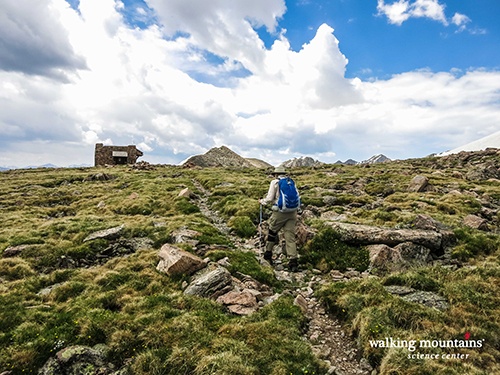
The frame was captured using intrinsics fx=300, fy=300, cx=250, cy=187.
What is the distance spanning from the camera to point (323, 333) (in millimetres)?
9164

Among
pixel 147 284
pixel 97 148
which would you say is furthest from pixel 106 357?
pixel 97 148

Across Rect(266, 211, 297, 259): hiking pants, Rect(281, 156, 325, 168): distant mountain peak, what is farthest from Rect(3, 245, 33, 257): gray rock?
Rect(281, 156, 325, 168): distant mountain peak

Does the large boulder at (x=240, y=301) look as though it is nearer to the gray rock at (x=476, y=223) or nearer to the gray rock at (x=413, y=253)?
the gray rock at (x=413, y=253)

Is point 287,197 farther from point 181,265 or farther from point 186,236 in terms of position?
point 186,236

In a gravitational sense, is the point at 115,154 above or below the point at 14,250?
above

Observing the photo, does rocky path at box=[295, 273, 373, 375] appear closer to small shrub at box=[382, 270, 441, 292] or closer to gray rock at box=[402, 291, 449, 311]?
gray rock at box=[402, 291, 449, 311]

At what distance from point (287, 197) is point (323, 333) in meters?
6.13

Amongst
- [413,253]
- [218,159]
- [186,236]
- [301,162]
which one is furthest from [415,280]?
[301,162]

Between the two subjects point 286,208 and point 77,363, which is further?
point 286,208

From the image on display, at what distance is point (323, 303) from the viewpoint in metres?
10.8

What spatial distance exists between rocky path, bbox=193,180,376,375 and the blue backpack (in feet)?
9.88

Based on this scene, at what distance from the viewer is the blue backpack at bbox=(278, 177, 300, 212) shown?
45.1 feet

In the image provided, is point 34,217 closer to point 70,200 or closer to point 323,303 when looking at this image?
point 70,200

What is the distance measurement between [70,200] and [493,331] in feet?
118
